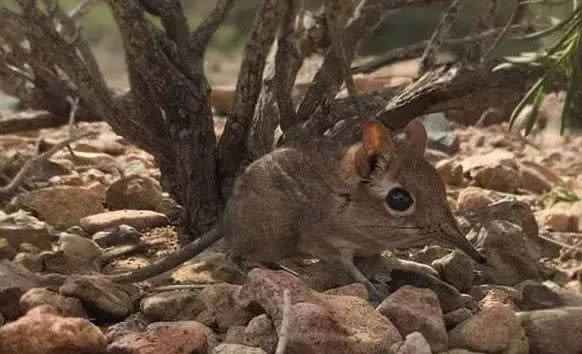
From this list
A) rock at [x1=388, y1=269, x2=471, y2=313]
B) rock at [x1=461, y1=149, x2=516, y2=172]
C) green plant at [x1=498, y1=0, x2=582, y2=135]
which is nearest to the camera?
rock at [x1=388, y1=269, x2=471, y2=313]

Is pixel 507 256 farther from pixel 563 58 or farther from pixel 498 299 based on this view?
pixel 563 58

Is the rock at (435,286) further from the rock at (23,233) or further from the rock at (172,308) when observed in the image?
the rock at (23,233)

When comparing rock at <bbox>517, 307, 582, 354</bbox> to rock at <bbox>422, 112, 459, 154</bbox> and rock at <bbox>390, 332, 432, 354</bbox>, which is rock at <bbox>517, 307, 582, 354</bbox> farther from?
rock at <bbox>422, 112, 459, 154</bbox>

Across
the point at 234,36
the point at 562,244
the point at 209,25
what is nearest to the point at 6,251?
the point at 209,25

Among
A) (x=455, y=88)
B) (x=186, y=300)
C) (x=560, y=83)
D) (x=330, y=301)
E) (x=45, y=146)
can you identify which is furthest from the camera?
(x=45, y=146)

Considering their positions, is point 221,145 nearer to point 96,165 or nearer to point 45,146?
point 96,165

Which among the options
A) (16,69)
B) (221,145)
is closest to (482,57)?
(221,145)

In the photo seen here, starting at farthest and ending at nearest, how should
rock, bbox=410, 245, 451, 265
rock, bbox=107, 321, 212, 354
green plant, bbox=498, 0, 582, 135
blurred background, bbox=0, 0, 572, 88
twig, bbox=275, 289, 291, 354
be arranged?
blurred background, bbox=0, 0, 572, 88, rock, bbox=410, 245, 451, 265, green plant, bbox=498, 0, 582, 135, rock, bbox=107, 321, 212, 354, twig, bbox=275, 289, 291, 354

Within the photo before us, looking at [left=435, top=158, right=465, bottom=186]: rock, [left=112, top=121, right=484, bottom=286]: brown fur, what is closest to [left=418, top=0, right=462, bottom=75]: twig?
[left=112, top=121, right=484, bottom=286]: brown fur
